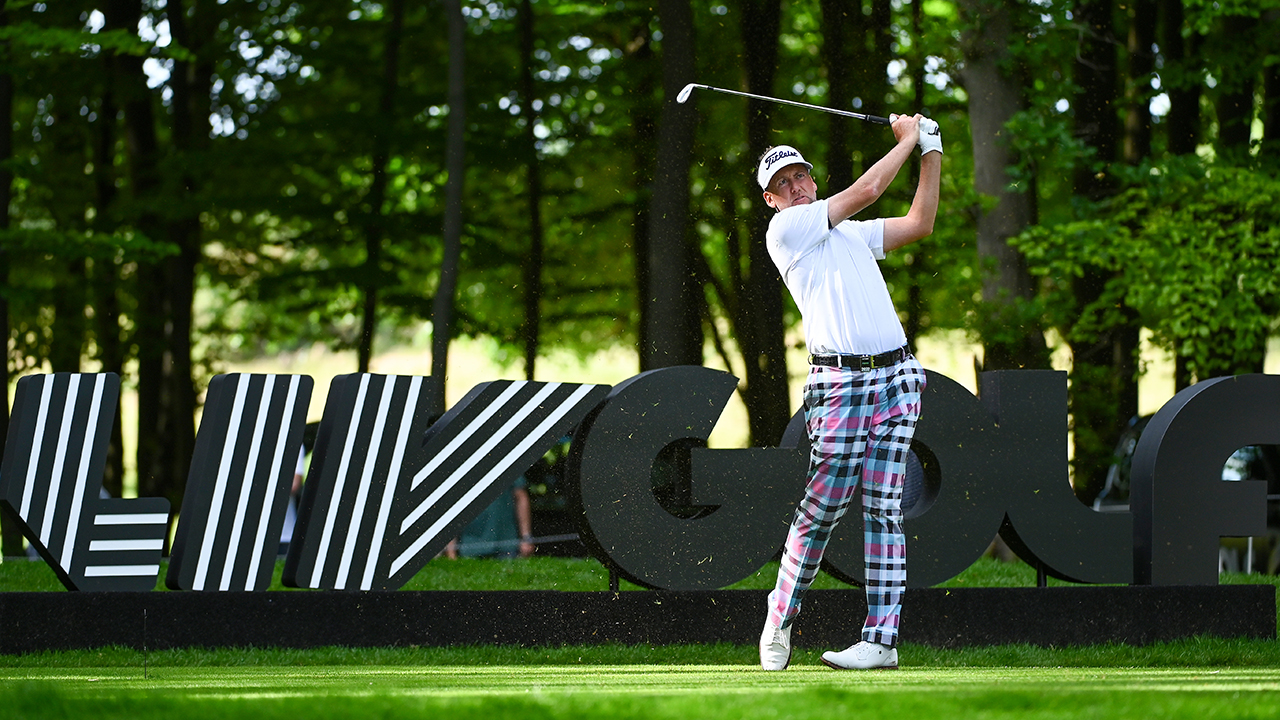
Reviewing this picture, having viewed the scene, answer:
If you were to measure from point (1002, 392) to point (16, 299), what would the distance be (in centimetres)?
819

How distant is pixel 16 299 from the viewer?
11.3m

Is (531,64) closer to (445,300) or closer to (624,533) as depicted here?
(445,300)

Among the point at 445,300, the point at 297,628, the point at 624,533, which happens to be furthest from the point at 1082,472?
the point at 297,628

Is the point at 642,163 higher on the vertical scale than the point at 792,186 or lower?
higher

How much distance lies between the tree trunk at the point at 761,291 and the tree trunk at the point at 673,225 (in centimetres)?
55

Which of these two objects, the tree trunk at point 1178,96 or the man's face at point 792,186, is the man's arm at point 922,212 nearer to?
the man's face at point 792,186

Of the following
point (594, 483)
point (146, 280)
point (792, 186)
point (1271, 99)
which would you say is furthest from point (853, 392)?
point (146, 280)

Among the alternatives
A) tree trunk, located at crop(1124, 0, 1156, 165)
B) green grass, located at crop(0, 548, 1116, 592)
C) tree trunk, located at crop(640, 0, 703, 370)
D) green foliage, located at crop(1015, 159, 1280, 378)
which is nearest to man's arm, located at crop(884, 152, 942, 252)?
green grass, located at crop(0, 548, 1116, 592)

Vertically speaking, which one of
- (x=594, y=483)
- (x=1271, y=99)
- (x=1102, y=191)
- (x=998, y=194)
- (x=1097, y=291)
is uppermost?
(x=1271, y=99)

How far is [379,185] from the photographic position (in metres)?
14.8

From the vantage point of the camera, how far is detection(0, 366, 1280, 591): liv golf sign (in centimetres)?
600

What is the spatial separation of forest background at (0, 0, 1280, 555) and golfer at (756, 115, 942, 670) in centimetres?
657

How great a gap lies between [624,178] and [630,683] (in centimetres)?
915

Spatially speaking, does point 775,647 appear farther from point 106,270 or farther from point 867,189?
point 106,270
